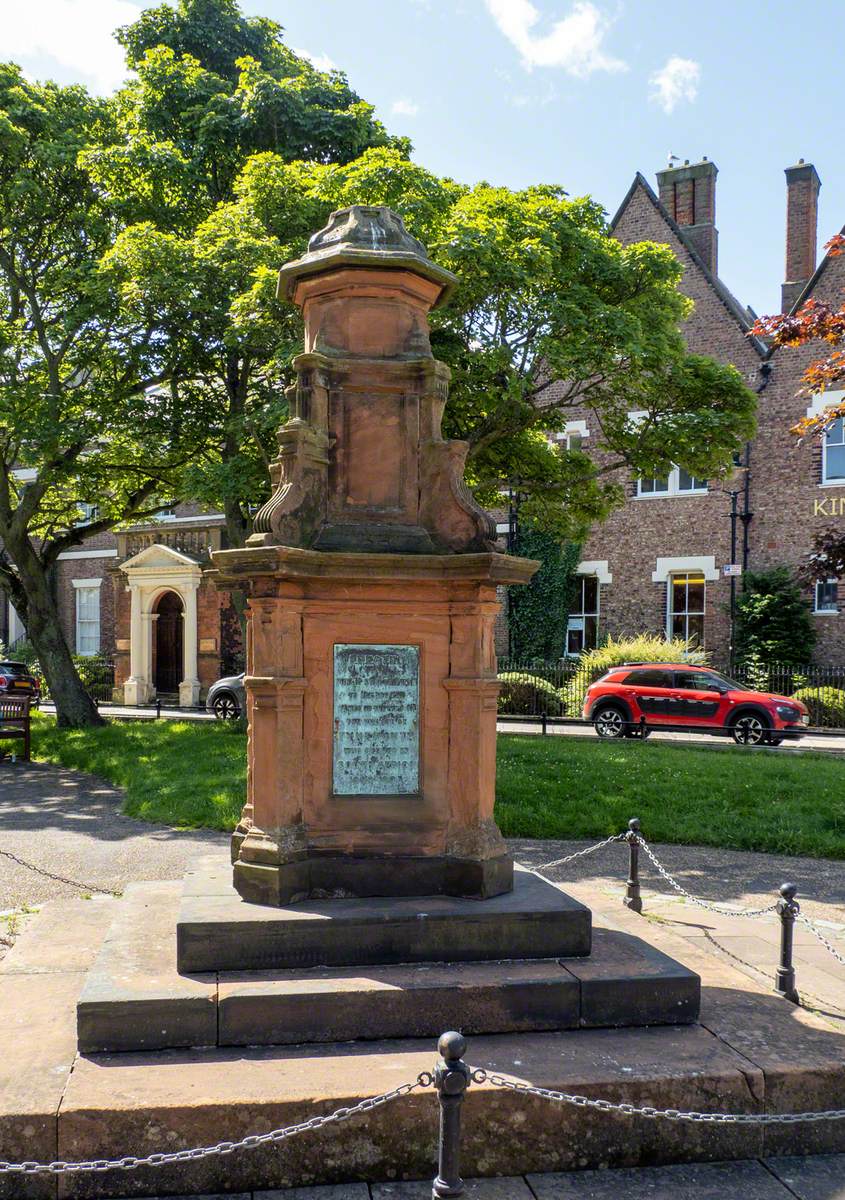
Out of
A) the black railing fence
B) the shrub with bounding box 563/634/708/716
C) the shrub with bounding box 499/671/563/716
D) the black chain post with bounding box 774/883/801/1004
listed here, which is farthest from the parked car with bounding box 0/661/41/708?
the black chain post with bounding box 774/883/801/1004

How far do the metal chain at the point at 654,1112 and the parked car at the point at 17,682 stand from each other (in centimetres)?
2693

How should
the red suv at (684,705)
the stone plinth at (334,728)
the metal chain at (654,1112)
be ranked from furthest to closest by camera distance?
the red suv at (684,705) < the stone plinth at (334,728) < the metal chain at (654,1112)

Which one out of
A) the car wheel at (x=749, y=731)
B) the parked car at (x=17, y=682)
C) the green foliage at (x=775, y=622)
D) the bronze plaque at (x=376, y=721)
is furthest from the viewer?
the parked car at (x=17, y=682)

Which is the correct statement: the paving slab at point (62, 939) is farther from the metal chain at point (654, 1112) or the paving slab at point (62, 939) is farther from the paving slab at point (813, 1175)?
the paving slab at point (813, 1175)

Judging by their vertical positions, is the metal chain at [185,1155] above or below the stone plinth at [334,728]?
below

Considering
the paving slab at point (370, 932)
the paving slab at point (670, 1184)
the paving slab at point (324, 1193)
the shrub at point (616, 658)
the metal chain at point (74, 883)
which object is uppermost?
the shrub at point (616, 658)

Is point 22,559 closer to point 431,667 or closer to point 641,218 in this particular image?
point 431,667

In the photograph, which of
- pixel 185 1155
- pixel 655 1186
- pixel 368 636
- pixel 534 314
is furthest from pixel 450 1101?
pixel 534 314

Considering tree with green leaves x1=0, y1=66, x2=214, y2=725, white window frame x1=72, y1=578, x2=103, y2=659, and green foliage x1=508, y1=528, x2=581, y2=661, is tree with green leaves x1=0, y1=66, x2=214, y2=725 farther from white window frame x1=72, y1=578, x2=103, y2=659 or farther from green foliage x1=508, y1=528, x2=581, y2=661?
white window frame x1=72, y1=578, x2=103, y2=659

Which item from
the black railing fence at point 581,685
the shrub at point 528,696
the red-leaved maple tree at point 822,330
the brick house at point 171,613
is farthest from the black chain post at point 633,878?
the brick house at point 171,613

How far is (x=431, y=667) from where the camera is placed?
660 cm

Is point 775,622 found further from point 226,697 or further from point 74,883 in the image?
point 74,883

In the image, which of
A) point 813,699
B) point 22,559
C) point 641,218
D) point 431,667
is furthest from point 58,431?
point 641,218

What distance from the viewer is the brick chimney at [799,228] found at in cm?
3147
